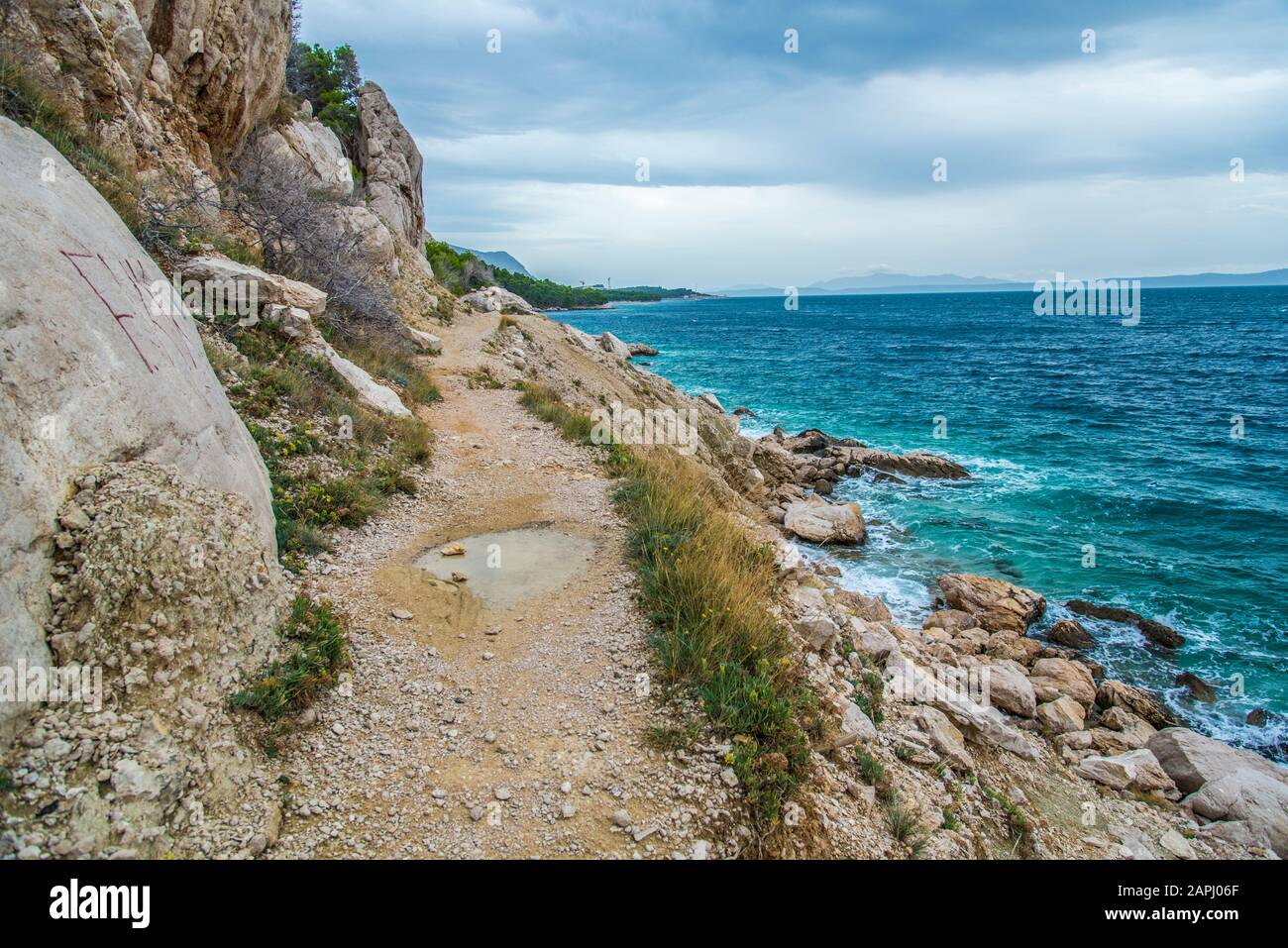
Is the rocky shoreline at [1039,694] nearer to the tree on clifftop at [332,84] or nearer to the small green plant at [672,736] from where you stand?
the small green plant at [672,736]

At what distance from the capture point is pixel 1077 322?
86750mm

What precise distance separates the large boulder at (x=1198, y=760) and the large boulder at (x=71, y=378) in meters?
11.5

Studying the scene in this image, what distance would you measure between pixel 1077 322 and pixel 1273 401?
62.9 metres

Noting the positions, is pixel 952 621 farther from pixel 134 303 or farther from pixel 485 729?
pixel 134 303

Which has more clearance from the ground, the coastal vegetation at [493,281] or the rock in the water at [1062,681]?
the coastal vegetation at [493,281]

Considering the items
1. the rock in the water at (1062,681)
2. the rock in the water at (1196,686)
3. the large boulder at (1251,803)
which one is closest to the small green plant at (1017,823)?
the large boulder at (1251,803)

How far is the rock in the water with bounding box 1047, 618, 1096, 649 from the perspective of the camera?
1247cm

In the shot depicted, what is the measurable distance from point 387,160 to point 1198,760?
41696 mm

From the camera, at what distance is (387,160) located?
3628 centimetres

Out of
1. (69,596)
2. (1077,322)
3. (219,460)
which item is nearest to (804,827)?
(69,596)

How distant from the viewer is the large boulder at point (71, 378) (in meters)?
3.98

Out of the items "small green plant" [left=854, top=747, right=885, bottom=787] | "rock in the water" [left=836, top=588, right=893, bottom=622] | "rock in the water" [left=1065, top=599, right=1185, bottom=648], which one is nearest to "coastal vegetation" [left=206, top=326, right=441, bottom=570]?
"small green plant" [left=854, top=747, right=885, bottom=787]

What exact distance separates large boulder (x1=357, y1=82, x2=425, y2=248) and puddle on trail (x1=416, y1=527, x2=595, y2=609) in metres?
30.2

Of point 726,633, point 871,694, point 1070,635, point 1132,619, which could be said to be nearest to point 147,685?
point 726,633
